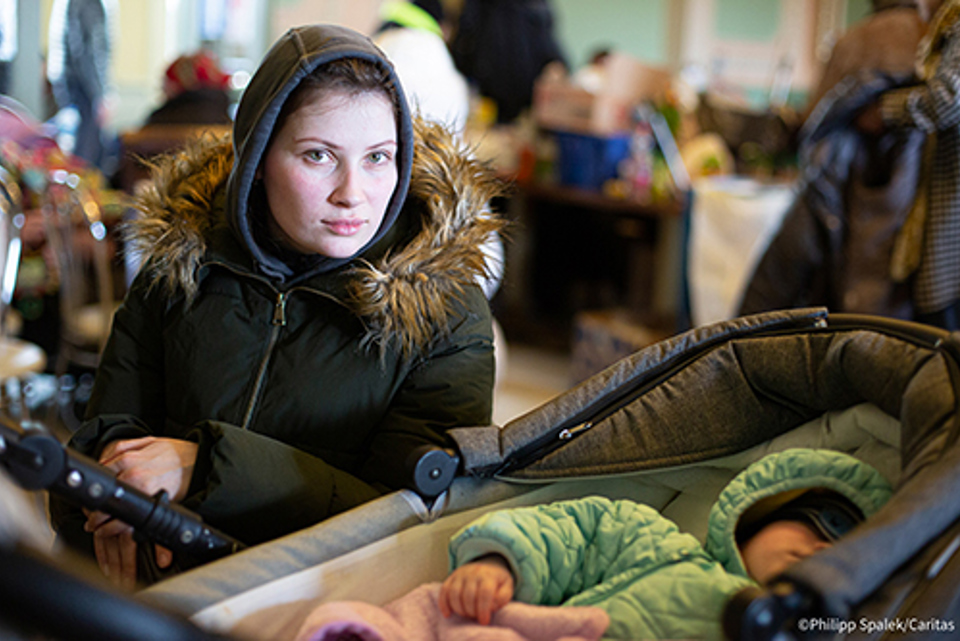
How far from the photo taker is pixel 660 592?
0.91 meters

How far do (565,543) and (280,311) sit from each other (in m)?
0.45

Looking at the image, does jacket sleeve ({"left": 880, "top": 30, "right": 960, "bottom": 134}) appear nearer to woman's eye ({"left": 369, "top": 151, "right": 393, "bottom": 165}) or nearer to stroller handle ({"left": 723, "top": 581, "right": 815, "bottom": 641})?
woman's eye ({"left": 369, "top": 151, "right": 393, "bottom": 165})

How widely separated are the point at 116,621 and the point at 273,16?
729cm

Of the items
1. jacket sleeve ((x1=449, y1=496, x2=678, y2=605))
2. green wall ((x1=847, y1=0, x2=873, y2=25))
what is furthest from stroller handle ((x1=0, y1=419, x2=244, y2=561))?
green wall ((x1=847, y1=0, x2=873, y2=25))

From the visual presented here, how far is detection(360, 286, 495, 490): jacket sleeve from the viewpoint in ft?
3.64

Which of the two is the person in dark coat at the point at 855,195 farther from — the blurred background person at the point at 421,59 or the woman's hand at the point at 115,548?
the woman's hand at the point at 115,548

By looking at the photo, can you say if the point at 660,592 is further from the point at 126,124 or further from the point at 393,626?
the point at 126,124

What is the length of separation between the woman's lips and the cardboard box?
2.80 meters

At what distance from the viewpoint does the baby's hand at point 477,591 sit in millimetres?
882

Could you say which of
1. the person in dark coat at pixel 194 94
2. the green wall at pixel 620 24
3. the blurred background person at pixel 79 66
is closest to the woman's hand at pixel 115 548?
the person in dark coat at pixel 194 94

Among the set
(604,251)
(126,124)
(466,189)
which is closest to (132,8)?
(126,124)

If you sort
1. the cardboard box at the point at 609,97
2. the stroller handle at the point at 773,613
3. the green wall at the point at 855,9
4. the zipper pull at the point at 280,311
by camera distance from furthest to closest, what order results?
the green wall at the point at 855,9, the cardboard box at the point at 609,97, the zipper pull at the point at 280,311, the stroller handle at the point at 773,613

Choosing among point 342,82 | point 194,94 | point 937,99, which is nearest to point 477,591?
point 342,82

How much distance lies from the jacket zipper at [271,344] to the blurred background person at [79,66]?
9.73 feet
